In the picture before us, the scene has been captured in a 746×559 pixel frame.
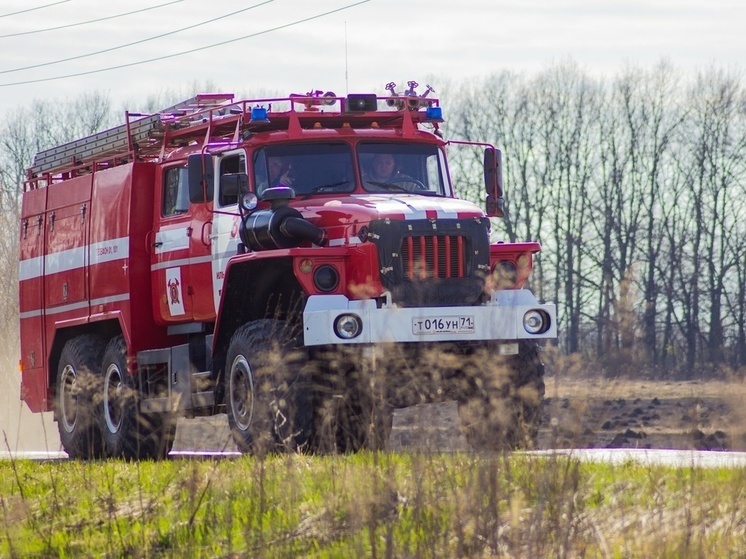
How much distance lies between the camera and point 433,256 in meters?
13.6

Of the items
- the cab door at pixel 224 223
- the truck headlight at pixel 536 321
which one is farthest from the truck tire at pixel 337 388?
the cab door at pixel 224 223

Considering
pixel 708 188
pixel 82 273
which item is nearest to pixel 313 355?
pixel 82 273

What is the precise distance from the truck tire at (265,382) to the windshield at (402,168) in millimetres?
2168

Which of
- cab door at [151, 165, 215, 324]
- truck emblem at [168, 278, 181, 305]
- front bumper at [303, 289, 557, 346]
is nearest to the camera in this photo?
front bumper at [303, 289, 557, 346]

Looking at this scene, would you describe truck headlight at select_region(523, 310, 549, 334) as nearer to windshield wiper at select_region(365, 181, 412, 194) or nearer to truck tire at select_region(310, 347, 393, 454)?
truck tire at select_region(310, 347, 393, 454)

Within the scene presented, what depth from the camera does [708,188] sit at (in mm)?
58688

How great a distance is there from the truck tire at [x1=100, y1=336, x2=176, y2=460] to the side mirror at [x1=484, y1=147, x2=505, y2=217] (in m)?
4.33

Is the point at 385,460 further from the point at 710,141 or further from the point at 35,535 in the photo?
the point at 710,141

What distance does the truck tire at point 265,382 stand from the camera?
12656mm

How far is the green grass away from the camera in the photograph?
7.67m

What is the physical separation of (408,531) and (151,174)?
9005 millimetres

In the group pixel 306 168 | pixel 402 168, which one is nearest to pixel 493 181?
pixel 402 168

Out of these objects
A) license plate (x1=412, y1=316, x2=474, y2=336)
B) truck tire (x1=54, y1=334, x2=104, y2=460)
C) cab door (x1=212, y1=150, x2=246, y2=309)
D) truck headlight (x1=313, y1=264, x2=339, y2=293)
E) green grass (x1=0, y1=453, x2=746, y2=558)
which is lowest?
green grass (x1=0, y1=453, x2=746, y2=558)

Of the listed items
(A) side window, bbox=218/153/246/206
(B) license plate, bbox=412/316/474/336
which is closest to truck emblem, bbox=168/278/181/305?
(A) side window, bbox=218/153/246/206
